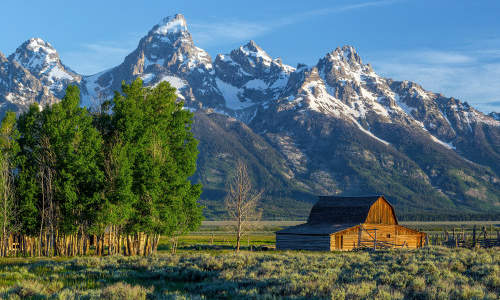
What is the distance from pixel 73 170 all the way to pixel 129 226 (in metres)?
6.89

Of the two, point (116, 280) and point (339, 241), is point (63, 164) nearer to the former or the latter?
point (116, 280)

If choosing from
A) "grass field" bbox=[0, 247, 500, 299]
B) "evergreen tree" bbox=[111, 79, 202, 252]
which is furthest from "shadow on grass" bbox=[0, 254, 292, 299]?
"evergreen tree" bbox=[111, 79, 202, 252]

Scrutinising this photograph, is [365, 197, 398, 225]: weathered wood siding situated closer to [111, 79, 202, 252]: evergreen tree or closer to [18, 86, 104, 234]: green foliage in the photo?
→ [111, 79, 202, 252]: evergreen tree

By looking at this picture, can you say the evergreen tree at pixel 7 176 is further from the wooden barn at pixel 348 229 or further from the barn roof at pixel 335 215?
the wooden barn at pixel 348 229

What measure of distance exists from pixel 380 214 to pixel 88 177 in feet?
142

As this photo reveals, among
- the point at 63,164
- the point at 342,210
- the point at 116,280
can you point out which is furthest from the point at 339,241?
the point at 116,280

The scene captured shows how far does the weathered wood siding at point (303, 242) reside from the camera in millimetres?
66125

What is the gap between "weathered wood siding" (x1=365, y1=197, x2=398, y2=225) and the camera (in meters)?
70.5

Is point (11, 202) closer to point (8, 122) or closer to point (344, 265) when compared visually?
point (8, 122)

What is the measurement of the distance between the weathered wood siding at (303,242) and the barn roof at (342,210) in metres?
5.30

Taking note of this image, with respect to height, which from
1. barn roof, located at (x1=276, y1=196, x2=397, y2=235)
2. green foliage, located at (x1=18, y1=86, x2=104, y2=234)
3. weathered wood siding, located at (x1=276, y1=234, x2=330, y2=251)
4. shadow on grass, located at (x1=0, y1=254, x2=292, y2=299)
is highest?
green foliage, located at (x1=18, y1=86, x2=104, y2=234)

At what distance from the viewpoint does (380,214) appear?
72.2m

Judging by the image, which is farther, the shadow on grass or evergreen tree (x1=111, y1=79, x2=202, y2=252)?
evergreen tree (x1=111, y1=79, x2=202, y2=252)

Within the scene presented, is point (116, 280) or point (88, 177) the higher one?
point (88, 177)
